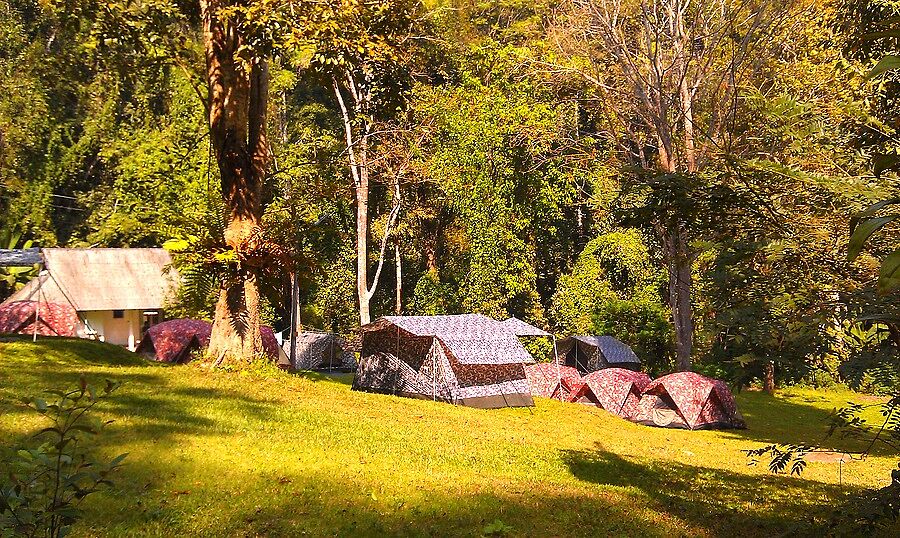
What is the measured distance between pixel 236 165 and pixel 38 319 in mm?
17179

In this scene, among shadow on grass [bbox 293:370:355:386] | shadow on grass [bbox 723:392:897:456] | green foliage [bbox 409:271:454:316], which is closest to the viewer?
shadow on grass [bbox 723:392:897:456]

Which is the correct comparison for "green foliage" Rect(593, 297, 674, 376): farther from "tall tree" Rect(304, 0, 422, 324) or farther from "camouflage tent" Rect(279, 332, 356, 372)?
"tall tree" Rect(304, 0, 422, 324)

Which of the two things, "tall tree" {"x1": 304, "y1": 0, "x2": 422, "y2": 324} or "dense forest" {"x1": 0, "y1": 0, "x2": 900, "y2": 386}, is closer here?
"dense forest" {"x1": 0, "y1": 0, "x2": 900, "y2": 386}

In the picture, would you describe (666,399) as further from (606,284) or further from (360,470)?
(360,470)

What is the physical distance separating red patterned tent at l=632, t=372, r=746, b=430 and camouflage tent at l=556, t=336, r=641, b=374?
7384mm

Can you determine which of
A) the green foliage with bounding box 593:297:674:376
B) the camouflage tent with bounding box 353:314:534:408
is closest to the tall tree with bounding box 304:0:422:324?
the camouflage tent with bounding box 353:314:534:408

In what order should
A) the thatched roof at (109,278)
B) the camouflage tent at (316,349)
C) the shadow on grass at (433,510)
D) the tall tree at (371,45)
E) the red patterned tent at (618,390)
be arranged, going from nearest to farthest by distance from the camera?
the shadow on grass at (433,510) < the tall tree at (371,45) < the red patterned tent at (618,390) < the thatched roof at (109,278) < the camouflage tent at (316,349)

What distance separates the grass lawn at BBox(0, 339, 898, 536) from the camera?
693 cm

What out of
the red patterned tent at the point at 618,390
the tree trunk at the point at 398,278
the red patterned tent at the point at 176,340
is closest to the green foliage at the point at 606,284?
the tree trunk at the point at 398,278

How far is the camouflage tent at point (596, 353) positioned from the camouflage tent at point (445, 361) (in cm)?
750

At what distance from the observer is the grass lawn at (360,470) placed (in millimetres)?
6926

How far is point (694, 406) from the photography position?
68.0 feet

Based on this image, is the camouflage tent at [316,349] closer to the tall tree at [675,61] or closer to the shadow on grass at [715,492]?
the tall tree at [675,61]

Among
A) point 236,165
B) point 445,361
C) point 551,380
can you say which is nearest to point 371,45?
point 236,165
